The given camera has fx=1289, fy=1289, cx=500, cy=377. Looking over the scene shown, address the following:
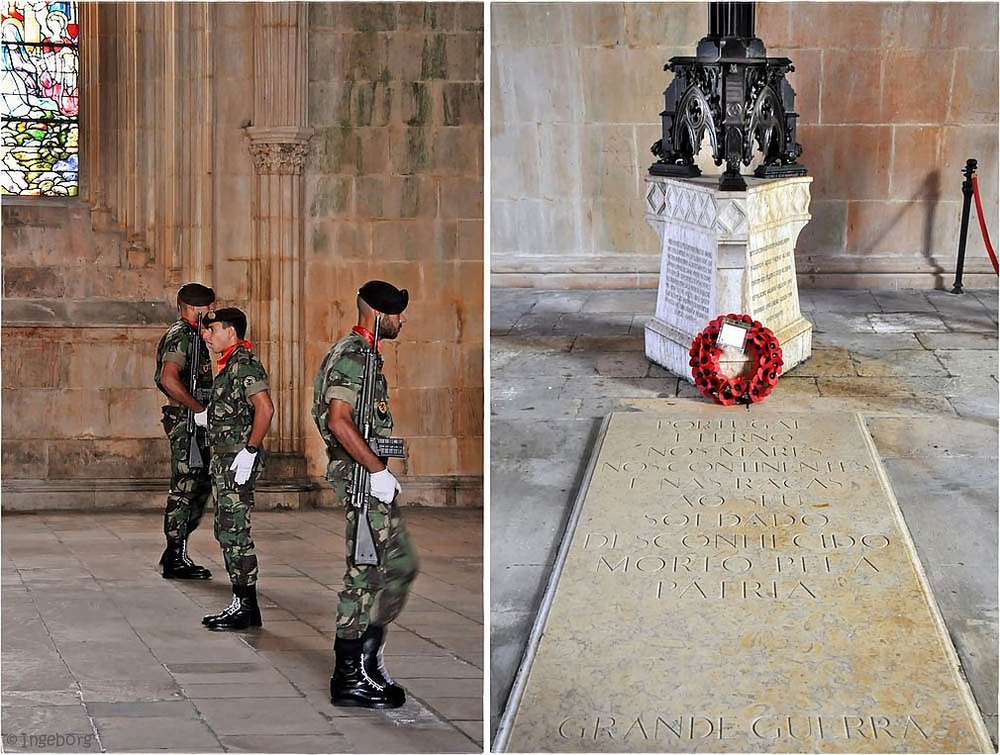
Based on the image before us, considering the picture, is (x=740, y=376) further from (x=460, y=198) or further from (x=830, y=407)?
(x=460, y=198)

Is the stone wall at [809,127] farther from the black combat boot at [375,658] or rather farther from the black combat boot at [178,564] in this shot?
the black combat boot at [375,658]

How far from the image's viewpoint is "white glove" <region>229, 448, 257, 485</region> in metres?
5.41

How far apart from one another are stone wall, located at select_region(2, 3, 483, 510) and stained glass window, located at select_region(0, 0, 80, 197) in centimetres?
10

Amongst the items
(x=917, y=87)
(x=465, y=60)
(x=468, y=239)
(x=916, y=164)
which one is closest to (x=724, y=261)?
(x=468, y=239)

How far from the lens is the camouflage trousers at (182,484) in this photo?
5961 millimetres

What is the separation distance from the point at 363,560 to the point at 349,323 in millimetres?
3712

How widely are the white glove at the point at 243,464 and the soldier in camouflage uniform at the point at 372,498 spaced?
890 mm

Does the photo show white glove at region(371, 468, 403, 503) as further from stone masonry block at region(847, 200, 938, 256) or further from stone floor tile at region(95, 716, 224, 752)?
stone masonry block at region(847, 200, 938, 256)

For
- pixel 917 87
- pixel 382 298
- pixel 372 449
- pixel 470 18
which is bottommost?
pixel 372 449

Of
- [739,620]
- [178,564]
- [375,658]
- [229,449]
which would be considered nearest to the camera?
[375,658]

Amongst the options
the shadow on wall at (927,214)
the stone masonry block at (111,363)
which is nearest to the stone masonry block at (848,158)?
the shadow on wall at (927,214)

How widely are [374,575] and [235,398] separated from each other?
1.22 m

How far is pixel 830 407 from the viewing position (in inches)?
297

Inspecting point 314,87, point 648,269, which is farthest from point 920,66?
point 314,87
